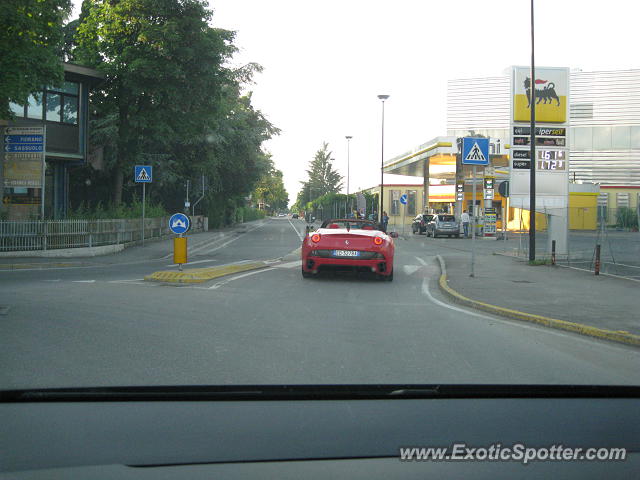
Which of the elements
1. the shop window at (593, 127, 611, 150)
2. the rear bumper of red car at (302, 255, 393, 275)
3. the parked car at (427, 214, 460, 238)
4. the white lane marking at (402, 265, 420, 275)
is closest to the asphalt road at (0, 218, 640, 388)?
the rear bumper of red car at (302, 255, 393, 275)

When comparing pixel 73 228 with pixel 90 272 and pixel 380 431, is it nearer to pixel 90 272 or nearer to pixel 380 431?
pixel 90 272

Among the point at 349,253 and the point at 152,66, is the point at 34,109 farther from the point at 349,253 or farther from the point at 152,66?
the point at 349,253

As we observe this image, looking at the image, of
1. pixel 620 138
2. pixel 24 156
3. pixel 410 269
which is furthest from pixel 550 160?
pixel 620 138

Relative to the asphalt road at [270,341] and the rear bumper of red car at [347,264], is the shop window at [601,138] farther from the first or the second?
the asphalt road at [270,341]

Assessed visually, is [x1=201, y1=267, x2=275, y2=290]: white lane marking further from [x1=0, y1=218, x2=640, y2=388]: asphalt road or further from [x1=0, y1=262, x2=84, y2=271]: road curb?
[x1=0, y1=262, x2=84, y2=271]: road curb

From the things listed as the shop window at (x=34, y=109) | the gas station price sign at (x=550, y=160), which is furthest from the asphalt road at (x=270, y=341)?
the shop window at (x=34, y=109)

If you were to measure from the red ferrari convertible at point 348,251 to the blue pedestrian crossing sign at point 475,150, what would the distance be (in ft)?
9.71

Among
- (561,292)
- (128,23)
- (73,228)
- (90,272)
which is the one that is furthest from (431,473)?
(128,23)

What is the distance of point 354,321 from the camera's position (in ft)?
26.1

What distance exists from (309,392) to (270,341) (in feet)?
9.69

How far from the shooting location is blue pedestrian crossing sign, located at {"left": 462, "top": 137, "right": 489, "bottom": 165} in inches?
544

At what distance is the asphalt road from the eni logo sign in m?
11.8

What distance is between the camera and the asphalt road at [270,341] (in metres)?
5.05

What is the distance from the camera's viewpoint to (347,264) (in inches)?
487
